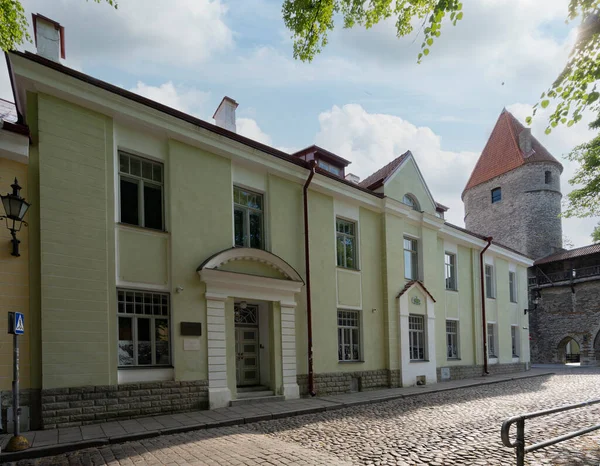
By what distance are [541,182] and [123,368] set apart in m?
39.9

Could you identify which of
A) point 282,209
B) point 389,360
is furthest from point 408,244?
point 282,209

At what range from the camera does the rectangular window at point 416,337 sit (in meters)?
18.6

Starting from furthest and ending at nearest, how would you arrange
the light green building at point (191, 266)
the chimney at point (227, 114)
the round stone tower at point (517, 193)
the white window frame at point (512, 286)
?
the round stone tower at point (517, 193) < the white window frame at point (512, 286) < the chimney at point (227, 114) < the light green building at point (191, 266)

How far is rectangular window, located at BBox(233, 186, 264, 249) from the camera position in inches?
535

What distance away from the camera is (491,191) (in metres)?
45.0

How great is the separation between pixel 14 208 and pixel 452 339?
59.9 feet

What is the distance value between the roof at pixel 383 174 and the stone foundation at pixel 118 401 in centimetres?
981

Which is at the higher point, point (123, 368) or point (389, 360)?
point (123, 368)

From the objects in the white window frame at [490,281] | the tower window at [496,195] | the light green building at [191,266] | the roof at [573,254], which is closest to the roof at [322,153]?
the light green building at [191,266]

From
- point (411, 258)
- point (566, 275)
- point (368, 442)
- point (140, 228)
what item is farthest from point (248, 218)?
point (566, 275)

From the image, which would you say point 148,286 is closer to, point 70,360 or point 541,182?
point 70,360

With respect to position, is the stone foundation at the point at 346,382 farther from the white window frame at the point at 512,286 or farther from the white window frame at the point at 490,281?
the white window frame at the point at 512,286

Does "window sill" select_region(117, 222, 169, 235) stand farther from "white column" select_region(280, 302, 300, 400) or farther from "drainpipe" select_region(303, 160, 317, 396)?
"drainpipe" select_region(303, 160, 317, 396)

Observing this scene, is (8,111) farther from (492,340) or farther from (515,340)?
(515,340)
